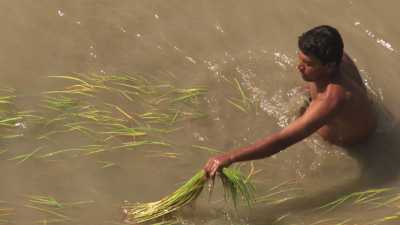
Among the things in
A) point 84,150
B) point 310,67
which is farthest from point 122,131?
point 310,67

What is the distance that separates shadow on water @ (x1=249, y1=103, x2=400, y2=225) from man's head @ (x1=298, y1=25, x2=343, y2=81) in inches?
24.9

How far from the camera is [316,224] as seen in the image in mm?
2879

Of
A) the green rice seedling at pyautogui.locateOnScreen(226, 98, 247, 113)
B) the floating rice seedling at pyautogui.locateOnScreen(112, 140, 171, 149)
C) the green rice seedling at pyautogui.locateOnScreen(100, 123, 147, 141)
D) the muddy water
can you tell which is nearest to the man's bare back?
the muddy water

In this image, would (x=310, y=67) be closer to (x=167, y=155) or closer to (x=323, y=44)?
(x=323, y=44)

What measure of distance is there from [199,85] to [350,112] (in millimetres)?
913

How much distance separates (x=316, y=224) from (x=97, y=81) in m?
1.40

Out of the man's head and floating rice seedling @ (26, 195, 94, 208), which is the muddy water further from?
the man's head

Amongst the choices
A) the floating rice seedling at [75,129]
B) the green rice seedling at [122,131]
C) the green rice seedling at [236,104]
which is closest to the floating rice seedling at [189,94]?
the green rice seedling at [236,104]

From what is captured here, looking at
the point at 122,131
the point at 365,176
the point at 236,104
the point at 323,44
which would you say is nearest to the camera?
the point at 323,44

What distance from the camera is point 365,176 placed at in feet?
10.3

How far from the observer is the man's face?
2.71 m

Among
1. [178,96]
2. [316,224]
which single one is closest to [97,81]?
[178,96]

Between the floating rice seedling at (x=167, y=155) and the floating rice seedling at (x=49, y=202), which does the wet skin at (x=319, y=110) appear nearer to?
the floating rice seedling at (x=167, y=155)

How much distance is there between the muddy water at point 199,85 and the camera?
3.03 meters
